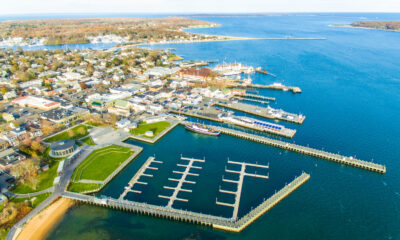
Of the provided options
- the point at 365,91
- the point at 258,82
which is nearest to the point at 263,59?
the point at 258,82

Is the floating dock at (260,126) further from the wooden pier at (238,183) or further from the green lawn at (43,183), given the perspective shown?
the green lawn at (43,183)

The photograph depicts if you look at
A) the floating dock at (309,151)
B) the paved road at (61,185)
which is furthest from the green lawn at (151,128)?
the floating dock at (309,151)


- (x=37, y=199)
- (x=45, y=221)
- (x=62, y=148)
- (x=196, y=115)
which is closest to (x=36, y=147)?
(x=62, y=148)

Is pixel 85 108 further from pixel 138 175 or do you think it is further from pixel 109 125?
pixel 138 175

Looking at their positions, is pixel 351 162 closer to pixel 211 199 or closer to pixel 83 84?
pixel 211 199

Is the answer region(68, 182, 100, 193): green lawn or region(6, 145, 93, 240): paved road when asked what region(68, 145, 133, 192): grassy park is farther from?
region(6, 145, 93, 240): paved road

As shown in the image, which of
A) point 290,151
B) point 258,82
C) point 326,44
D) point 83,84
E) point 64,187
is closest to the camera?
point 64,187
